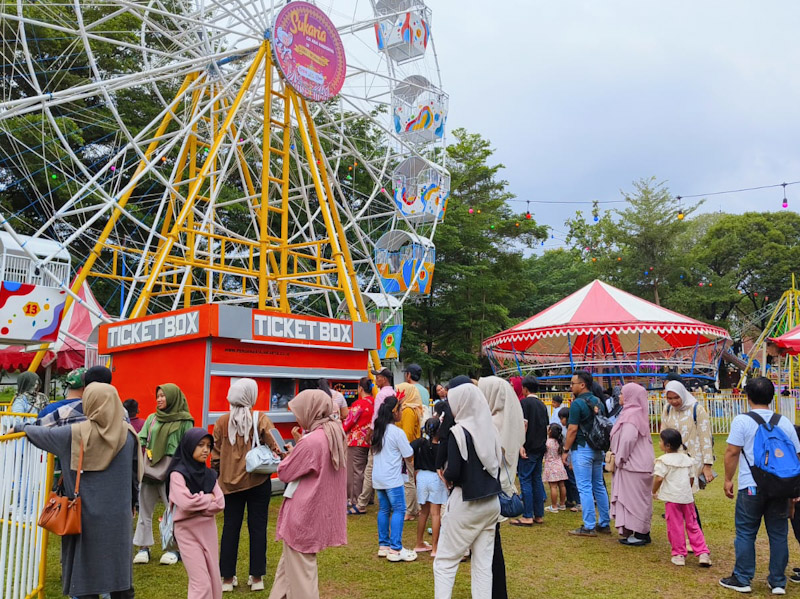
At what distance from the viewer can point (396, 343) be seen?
17.5 meters

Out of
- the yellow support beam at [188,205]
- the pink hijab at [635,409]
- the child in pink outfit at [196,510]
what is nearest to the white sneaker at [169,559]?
the child in pink outfit at [196,510]

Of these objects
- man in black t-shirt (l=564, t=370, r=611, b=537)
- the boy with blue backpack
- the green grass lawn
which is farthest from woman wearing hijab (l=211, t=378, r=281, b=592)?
the boy with blue backpack

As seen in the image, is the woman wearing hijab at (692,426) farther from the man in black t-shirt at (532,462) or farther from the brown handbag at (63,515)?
the brown handbag at (63,515)

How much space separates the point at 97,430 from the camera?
4.20 meters

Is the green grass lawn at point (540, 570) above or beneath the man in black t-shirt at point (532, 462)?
beneath

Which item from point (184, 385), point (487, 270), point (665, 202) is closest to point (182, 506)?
point (184, 385)

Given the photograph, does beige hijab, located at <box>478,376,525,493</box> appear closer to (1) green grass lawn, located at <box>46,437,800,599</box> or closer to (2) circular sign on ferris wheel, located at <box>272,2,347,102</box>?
(1) green grass lawn, located at <box>46,437,800,599</box>

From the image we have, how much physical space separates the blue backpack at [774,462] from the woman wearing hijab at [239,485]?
3.88 meters

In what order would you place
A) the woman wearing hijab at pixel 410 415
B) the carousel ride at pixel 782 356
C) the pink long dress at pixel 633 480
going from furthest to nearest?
the carousel ride at pixel 782 356 < the woman wearing hijab at pixel 410 415 < the pink long dress at pixel 633 480

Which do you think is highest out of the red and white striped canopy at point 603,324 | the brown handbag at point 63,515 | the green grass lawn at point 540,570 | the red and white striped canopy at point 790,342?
the red and white striped canopy at point 603,324

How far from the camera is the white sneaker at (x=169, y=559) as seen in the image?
6297mm

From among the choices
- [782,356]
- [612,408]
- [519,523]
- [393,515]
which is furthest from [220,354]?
[782,356]

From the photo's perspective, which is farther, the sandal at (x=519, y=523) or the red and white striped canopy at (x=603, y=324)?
the red and white striped canopy at (x=603, y=324)

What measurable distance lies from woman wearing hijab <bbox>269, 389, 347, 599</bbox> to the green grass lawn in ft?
3.45
